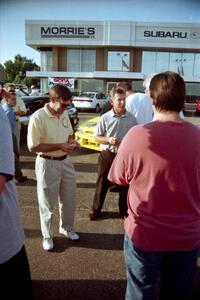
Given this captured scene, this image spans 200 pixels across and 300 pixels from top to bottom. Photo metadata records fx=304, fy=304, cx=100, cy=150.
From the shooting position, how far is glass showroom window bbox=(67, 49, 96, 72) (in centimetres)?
3903

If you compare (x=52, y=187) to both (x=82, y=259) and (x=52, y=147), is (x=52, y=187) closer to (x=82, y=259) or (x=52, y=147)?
(x=52, y=147)

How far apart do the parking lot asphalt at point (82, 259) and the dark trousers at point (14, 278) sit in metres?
0.83

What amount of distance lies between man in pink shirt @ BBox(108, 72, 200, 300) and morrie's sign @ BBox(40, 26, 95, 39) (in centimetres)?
3874

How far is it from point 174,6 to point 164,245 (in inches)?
69.1

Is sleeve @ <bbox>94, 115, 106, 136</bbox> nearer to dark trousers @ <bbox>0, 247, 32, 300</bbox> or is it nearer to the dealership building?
dark trousers @ <bbox>0, 247, 32, 300</bbox>

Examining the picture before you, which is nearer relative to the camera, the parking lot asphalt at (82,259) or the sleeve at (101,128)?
the parking lot asphalt at (82,259)

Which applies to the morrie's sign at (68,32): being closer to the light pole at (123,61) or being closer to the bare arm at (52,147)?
the light pole at (123,61)

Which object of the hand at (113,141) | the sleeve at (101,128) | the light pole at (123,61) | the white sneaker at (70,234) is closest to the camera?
the white sneaker at (70,234)

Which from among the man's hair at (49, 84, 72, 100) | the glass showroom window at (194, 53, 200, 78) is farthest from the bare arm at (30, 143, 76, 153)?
the glass showroom window at (194, 53, 200, 78)

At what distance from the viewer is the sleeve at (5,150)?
1586 mm

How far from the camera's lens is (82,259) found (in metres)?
3.31

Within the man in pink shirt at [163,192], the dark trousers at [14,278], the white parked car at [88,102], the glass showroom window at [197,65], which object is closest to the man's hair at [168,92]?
the man in pink shirt at [163,192]

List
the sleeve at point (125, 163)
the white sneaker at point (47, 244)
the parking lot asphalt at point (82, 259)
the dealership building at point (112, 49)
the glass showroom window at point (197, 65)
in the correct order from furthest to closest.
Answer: the glass showroom window at point (197, 65)
the dealership building at point (112, 49)
the white sneaker at point (47, 244)
the parking lot asphalt at point (82, 259)
the sleeve at point (125, 163)

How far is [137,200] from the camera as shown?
1785mm
